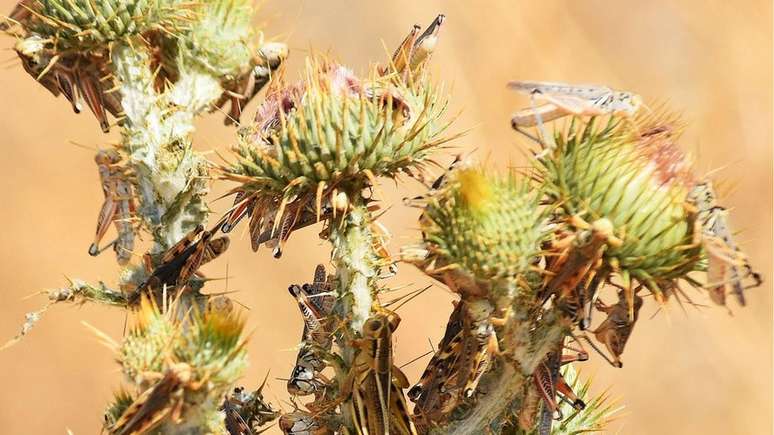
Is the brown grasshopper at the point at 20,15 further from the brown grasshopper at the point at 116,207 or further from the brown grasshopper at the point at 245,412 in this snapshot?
the brown grasshopper at the point at 245,412

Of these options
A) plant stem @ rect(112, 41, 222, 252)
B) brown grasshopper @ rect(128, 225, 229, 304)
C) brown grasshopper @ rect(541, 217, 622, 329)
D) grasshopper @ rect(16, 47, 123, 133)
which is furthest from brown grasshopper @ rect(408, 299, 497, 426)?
grasshopper @ rect(16, 47, 123, 133)

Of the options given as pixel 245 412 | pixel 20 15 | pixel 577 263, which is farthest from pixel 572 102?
pixel 20 15

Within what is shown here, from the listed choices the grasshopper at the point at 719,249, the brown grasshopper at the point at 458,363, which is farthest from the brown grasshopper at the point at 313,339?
the grasshopper at the point at 719,249

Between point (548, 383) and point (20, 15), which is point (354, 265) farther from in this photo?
point (20, 15)

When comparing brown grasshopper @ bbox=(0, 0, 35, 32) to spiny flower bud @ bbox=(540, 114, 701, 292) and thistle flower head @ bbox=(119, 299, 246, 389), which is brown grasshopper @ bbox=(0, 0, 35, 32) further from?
spiny flower bud @ bbox=(540, 114, 701, 292)

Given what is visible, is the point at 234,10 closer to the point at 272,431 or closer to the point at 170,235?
the point at 170,235

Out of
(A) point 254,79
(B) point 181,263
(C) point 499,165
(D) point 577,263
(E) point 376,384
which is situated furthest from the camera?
(C) point 499,165
